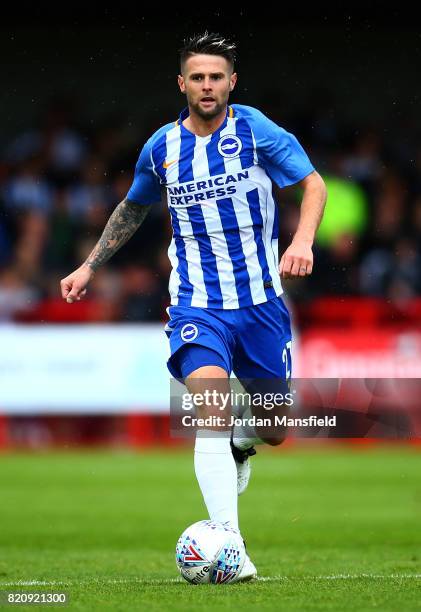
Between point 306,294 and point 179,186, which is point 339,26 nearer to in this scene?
point 306,294

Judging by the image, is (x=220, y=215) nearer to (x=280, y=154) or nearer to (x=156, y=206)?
(x=280, y=154)

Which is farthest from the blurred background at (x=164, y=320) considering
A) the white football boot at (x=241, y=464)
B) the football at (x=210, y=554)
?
the white football boot at (x=241, y=464)

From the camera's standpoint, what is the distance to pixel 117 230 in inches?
236

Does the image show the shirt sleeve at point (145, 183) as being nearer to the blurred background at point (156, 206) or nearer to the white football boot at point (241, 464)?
the white football boot at point (241, 464)

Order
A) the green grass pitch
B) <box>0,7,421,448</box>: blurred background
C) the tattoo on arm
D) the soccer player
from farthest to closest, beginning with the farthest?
<box>0,7,421,448</box>: blurred background, the tattoo on arm, the soccer player, the green grass pitch

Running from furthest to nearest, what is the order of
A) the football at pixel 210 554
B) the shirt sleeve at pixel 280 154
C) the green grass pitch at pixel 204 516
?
1. the shirt sleeve at pixel 280 154
2. the football at pixel 210 554
3. the green grass pitch at pixel 204 516

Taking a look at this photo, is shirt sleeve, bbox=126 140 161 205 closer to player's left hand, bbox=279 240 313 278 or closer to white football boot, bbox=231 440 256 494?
→ player's left hand, bbox=279 240 313 278

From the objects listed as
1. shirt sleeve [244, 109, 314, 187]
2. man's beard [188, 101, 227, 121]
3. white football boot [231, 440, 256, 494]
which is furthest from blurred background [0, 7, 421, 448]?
man's beard [188, 101, 227, 121]

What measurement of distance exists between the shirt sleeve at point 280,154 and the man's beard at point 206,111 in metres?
0.19

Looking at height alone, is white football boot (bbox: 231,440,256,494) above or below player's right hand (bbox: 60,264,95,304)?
below

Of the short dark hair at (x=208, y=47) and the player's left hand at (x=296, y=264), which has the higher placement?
the short dark hair at (x=208, y=47)

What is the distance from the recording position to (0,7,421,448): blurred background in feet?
42.5

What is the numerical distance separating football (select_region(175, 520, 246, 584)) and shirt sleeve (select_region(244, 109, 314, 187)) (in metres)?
1.51

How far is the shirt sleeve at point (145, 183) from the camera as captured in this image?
5727 mm
